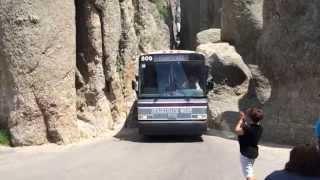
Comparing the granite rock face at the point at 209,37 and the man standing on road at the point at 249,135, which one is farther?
the granite rock face at the point at 209,37

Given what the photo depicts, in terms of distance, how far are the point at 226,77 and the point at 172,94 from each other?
818cm

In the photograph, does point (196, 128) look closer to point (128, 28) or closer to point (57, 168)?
point (57, 168)

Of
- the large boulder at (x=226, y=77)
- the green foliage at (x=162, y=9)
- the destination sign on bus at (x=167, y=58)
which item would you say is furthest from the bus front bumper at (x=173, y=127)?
the green foliage at (x=162, y=9)

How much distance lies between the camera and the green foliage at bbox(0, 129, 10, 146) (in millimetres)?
19156

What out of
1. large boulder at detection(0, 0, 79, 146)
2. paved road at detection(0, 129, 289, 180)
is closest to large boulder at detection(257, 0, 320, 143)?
paved road at detection(0, 129, 289, 180)

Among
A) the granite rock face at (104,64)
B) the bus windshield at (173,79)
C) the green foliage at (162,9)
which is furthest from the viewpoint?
the green foliage at (162,9)

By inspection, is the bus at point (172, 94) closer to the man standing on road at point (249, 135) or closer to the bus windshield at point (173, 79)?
the bus windshield at point (173, 79)

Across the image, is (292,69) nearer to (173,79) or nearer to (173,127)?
(173,79)

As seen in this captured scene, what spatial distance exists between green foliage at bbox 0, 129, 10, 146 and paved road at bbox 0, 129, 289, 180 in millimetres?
963

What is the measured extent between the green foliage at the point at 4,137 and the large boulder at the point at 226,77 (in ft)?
30.4

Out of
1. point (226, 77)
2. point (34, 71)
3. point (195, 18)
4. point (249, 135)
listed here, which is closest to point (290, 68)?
point (226, 77)

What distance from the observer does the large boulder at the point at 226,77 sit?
26516mm

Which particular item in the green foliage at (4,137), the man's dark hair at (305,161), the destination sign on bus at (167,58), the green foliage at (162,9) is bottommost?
the green foliage at (4,137)

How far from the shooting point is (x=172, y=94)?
66.7ft
